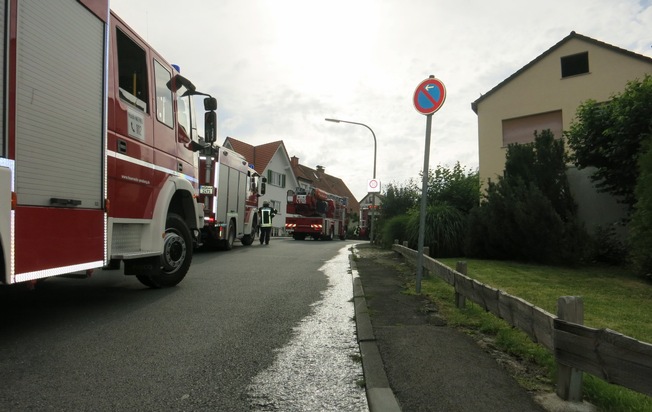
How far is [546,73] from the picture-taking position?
67.3 feet

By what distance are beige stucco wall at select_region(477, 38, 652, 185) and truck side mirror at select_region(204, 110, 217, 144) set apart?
1446cm

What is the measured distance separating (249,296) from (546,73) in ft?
60.5

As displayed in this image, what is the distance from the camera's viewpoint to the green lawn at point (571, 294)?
3055 mm

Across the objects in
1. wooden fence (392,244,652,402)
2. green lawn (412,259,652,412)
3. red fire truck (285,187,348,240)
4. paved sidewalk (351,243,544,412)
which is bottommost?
paved sidewalk (351,243,544,412)

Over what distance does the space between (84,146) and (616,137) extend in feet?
31.3

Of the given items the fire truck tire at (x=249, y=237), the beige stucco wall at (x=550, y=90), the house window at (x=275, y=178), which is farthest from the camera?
the house window at (x=275, y=178)

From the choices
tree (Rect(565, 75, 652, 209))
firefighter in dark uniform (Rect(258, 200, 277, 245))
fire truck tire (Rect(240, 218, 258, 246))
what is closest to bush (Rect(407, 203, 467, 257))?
tree (Rect(565, 75, 652, 209))

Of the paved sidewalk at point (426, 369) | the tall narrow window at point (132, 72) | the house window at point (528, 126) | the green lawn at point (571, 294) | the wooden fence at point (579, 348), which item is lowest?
the paved sidewalk at point (426, 369)

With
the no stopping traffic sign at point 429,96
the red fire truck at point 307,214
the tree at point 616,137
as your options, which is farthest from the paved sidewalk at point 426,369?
the red fire truck at point 307,214

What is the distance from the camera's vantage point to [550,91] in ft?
66.5

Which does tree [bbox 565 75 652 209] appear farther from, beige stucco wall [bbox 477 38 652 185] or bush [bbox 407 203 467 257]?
beige stucco wall [bbox 477 38 652 185]

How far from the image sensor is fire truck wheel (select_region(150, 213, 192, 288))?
669 centimetres

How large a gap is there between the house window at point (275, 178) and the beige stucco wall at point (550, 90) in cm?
2339

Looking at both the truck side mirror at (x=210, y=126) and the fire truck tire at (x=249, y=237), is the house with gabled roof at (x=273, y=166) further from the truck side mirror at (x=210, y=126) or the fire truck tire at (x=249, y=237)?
the truck side mirror at (x=210, y=126)
